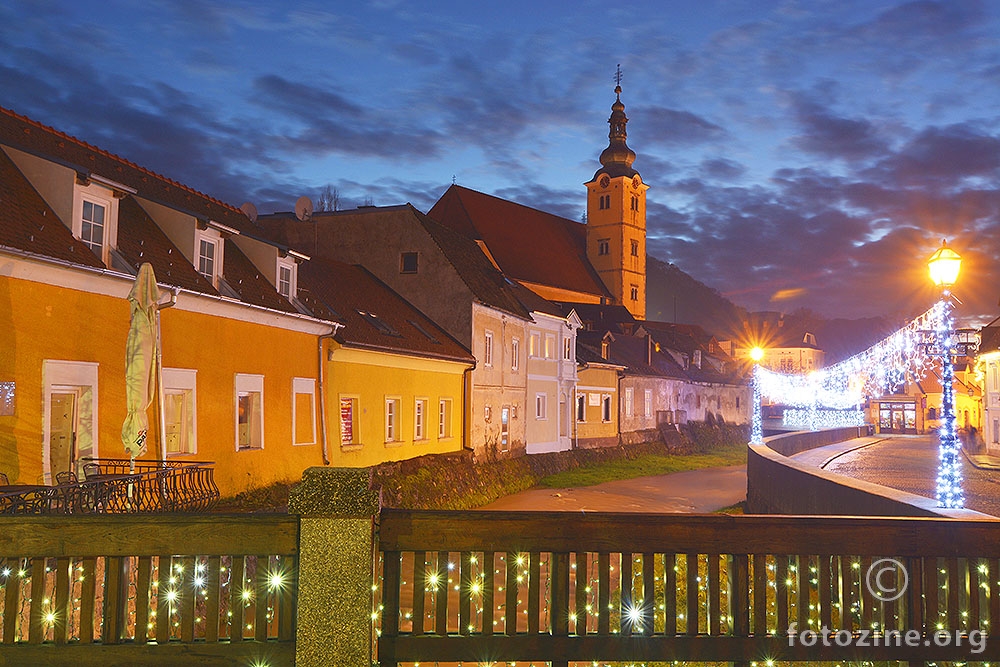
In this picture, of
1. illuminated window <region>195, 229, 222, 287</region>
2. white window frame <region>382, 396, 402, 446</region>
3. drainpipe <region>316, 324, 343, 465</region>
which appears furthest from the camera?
white window frame <region>382, 396, 402, 446</region>

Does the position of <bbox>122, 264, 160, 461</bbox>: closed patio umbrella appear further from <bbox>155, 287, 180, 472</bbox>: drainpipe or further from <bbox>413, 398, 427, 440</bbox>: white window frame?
<bbox>413, 398, 427, 440</bbox>: white window frame

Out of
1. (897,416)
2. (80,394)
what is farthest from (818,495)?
(897,416)

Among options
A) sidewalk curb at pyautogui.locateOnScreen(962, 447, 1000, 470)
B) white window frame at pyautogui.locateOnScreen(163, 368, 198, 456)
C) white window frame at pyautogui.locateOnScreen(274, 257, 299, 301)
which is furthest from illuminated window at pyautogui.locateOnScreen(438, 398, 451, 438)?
sidewalk curb at pyautogui.locateOnScreen(962, 447, 1000, 470)

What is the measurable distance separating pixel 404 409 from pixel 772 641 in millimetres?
19733

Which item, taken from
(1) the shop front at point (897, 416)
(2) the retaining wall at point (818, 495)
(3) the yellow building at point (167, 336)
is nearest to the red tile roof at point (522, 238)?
(1) the shop front at point (897, 416)

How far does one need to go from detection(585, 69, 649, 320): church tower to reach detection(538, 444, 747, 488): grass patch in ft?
97.4

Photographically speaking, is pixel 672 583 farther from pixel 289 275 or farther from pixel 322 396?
pixel 289 275

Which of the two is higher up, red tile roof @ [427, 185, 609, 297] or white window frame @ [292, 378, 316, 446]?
red tile roof @ [427, 185, 609, 297]

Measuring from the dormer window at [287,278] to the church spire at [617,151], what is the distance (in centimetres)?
6657

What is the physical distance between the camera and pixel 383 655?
4965 mm

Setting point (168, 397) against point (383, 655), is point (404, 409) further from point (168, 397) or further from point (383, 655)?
point (383, 655)

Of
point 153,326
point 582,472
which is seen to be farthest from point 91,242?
point 582,472

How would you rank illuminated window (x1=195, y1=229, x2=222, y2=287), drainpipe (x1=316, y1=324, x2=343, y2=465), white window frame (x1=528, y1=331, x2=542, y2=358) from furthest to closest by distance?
1. white window frame (x1=528, y1=331, x2=542, y2=358)
2. drainpipe (x1=316, y1=324, x2=343, y2=465)
3. illuminated window (x1=195, y1=229, x2=222, y2=287)

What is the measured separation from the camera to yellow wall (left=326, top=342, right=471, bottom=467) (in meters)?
20.8
